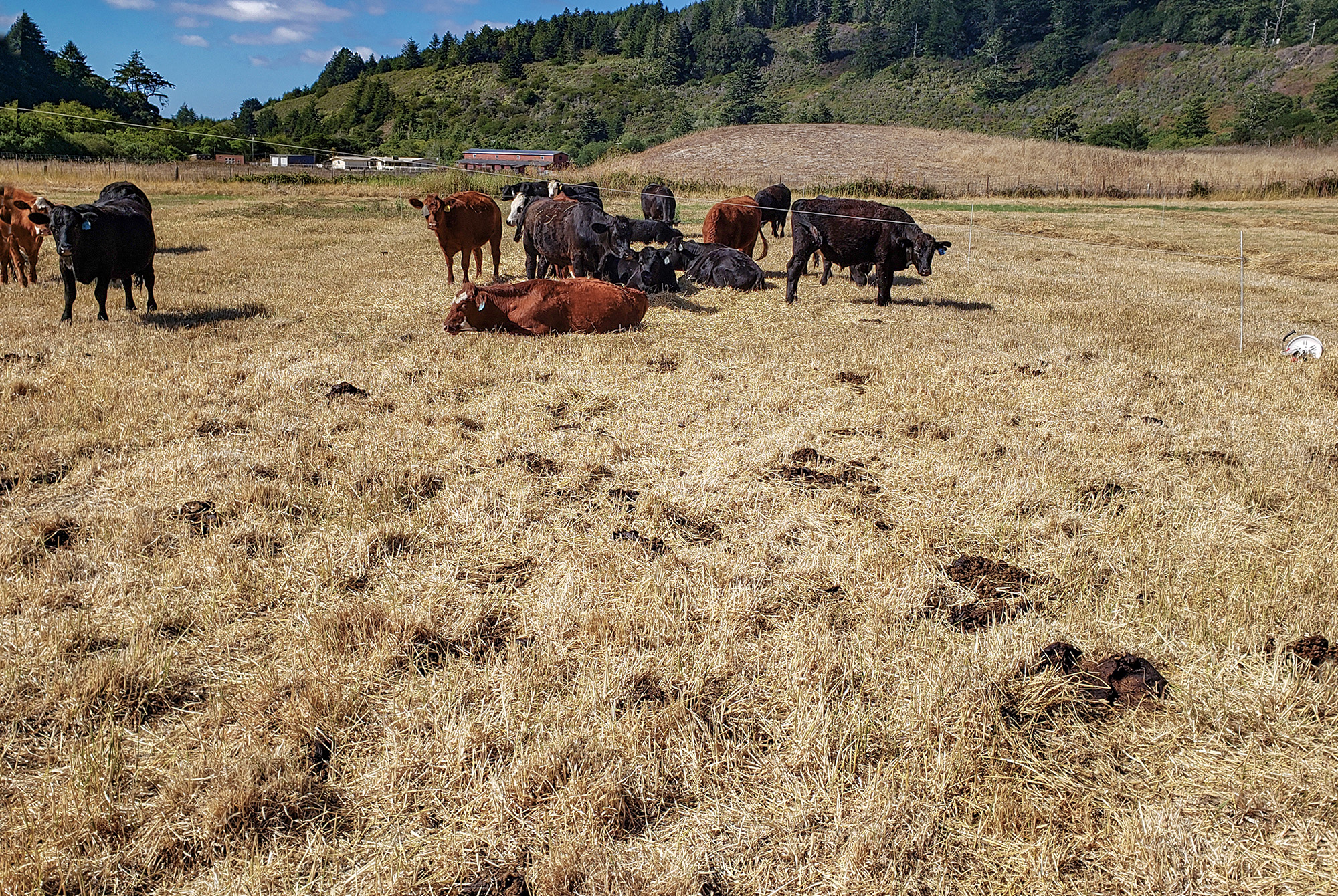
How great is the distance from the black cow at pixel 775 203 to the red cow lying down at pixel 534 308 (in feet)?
32.3

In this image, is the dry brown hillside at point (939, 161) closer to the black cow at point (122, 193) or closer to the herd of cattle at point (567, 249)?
the herd of cattle at point (567, 249)

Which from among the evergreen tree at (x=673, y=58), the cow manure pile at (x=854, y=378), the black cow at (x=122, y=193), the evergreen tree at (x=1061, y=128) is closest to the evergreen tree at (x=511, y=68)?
the evergreen tree at (x=673, y=58)

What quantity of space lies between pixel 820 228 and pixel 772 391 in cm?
539

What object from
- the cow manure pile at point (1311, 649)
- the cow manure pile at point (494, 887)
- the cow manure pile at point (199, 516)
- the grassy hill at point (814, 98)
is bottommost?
the cow manure pile at point (494, 887)

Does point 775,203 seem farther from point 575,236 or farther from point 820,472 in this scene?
point 820,472

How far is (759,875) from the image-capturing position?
93.7 inches

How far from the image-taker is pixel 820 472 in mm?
5504

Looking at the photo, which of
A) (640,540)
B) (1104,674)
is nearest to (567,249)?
(640,540)

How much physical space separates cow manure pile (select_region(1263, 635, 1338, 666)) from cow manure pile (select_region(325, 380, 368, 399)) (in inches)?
253

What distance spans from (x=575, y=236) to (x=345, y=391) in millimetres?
5879

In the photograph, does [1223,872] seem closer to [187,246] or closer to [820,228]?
[820,228]

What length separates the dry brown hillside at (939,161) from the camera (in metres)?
41.5

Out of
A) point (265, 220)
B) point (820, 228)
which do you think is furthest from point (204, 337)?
point (265, 220)

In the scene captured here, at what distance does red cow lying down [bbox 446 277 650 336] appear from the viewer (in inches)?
375
